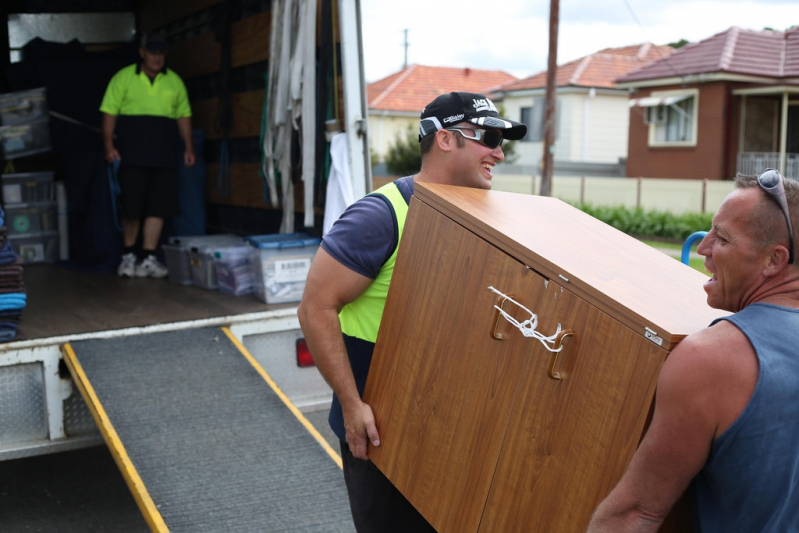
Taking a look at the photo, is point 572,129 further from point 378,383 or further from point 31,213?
point 378,383

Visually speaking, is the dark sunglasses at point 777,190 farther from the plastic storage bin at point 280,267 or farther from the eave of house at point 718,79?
the eave of house at point 718,79

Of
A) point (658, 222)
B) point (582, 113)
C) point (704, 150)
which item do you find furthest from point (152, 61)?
point (582, 113)

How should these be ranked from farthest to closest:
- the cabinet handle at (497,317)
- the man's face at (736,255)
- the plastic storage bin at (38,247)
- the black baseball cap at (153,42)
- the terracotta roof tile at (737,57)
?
1. the terracotta roof tile at (737,57)
2. the plastic storage bin at (38,247)
3. the black baseball cap at (153,42)
4. the cabinet handle at (497,317)
5. the man's face at (736,255)

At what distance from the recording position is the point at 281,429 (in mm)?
3641

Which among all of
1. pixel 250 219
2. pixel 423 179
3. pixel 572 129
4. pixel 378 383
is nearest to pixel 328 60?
pixel 250 219

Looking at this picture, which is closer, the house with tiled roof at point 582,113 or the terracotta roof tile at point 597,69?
the house with tiled roof at point 582,113

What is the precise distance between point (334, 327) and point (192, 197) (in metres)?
5.16

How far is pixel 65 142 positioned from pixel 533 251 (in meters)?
6.46

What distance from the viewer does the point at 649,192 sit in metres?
21.6

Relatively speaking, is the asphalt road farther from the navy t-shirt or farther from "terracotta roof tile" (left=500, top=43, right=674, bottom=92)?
"terracotta roof tile" (left=500, top=43, right=674, bottom=92)

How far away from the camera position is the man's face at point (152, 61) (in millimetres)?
6180

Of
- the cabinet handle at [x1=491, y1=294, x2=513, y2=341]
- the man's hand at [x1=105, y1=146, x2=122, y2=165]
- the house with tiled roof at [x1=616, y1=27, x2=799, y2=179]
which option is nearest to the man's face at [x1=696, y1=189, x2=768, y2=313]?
the cabinet handle at [x1=491, y1=294, x2=513, y2=341]

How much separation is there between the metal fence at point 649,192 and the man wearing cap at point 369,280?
60.2ft

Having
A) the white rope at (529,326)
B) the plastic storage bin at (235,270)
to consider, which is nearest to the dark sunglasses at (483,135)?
the white rope at (529,326)
